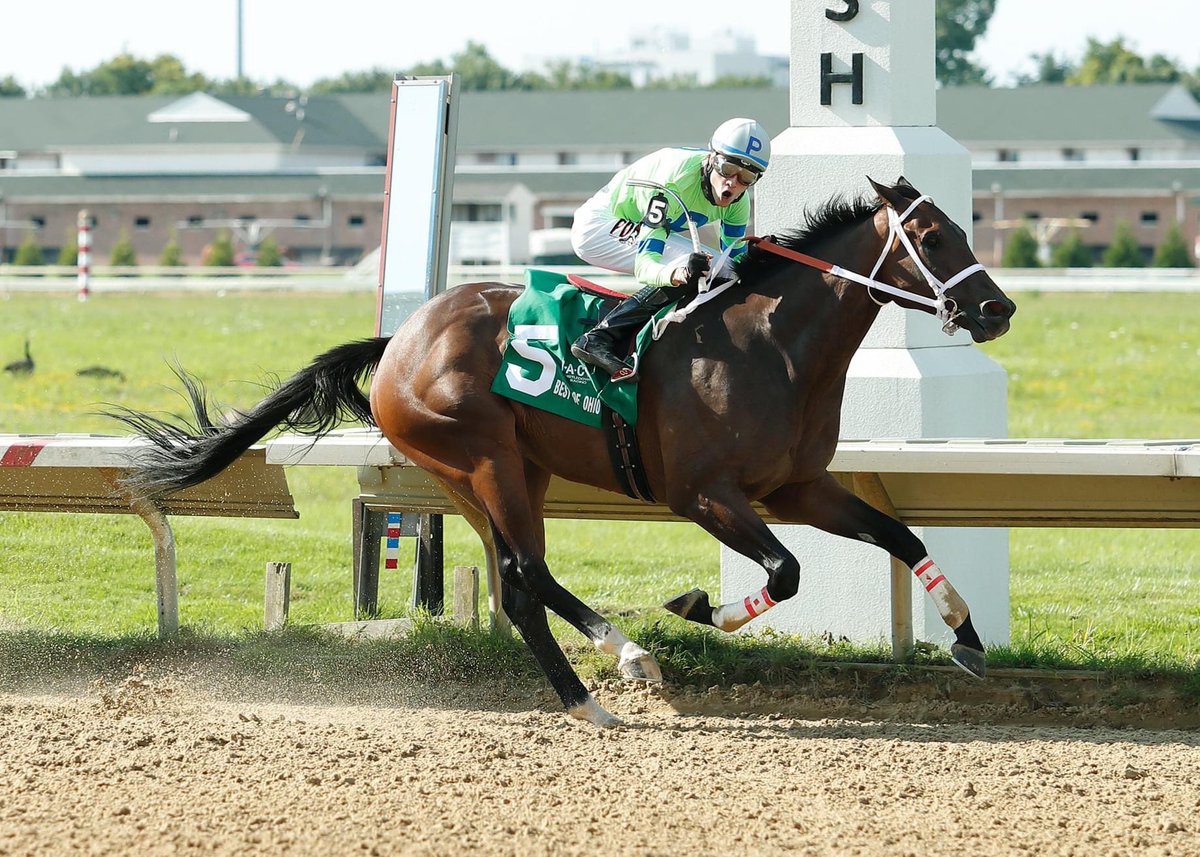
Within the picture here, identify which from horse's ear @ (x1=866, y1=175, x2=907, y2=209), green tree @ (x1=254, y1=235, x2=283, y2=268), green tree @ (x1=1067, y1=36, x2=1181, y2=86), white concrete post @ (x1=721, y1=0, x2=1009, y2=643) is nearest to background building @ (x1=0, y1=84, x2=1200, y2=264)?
green tree @ (x1=254, y1=235, x2=283, y2=268)

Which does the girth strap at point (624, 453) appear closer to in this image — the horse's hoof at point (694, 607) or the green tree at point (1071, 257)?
the horse's hoof at point (694, 607)

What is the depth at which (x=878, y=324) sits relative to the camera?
6766mm

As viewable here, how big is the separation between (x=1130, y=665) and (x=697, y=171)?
8.16ft

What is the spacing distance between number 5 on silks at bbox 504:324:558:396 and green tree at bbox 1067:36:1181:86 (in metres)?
84.8

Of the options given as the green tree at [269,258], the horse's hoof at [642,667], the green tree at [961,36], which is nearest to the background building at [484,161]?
the green tree at [269,258]

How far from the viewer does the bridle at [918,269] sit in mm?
5070

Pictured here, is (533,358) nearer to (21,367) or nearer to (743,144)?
(743,144)

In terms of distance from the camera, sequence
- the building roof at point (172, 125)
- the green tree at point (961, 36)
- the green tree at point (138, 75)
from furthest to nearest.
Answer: the green tree at point (138, 75) → the green tree at point (961, 36) → the building roof at point (172, 125)

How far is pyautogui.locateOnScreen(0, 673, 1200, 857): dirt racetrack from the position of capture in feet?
13.1

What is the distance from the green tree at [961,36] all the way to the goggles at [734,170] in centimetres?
9240

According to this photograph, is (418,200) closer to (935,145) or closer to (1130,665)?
(935,145)

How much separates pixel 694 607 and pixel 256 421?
1928 mm

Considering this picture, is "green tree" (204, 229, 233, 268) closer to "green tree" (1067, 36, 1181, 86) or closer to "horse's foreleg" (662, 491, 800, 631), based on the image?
"horse's foreleg" (662, 491, 800, 631)

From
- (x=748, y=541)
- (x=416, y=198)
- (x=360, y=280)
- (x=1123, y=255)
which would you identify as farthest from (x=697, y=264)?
(x=1123, y=255)
